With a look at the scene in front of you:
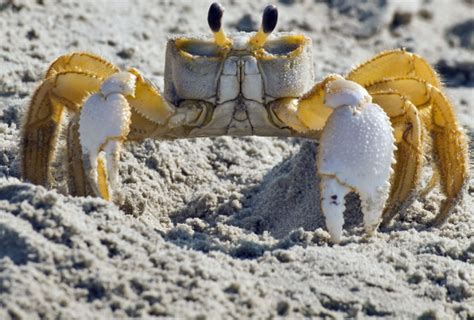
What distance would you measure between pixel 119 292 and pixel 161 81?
3196mm

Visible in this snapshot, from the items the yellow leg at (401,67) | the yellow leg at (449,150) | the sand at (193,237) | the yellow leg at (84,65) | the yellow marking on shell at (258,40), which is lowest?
the sand at (193,237)

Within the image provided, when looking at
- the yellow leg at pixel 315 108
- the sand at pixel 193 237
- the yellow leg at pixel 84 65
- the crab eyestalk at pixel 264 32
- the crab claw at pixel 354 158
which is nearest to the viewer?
the sand at pixel 193 237

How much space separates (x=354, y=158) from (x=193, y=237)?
0.66 metres

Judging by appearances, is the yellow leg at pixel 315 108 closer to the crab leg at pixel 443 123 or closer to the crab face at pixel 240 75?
the crab face at pixel 240 75

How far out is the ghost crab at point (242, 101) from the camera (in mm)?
4688

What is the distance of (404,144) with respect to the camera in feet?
15.5

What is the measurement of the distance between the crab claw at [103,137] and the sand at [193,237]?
9.2 inches

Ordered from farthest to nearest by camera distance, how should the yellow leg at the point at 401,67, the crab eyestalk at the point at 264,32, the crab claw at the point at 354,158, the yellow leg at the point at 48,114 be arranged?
the yellow leg at the point at 401,67
the crab eyestalk at the point at 264,32
the yellow leg at the point at 48,114
the crab claw at the point at 354,158

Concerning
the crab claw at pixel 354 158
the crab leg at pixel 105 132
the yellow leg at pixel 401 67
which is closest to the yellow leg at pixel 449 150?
the yellow leg at pixel 401 67

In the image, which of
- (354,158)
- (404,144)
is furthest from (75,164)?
(404,144)

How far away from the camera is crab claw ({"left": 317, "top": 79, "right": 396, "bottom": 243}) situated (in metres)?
4.09

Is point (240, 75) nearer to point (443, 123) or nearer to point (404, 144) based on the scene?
point (404, 144)

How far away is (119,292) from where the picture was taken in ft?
11.4

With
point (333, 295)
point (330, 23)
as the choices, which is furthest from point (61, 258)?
point (330, 23)
